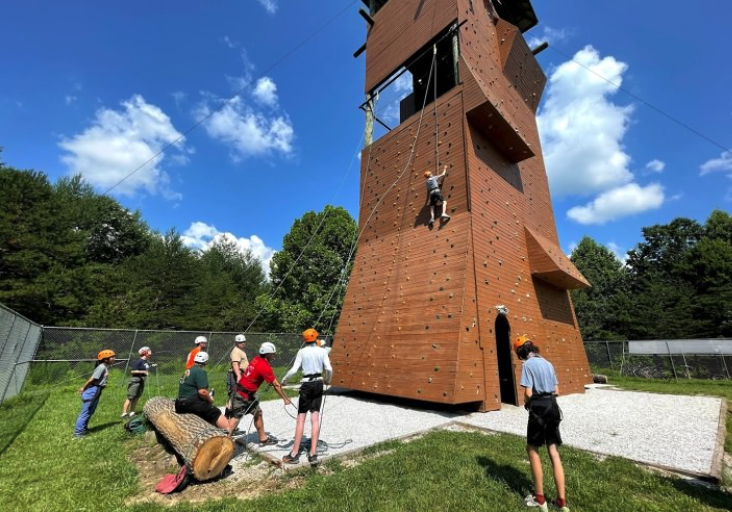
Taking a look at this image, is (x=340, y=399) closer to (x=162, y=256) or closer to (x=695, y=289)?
(x=162, y=256)

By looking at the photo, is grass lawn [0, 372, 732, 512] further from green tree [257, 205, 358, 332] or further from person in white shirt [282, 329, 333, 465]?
green tree [257, 205, 358, 332]

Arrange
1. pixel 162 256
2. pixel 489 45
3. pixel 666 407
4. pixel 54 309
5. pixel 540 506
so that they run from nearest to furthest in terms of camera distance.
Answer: pixel 540 506 → pixel 666 407 → pixel 489 45 → pixel 54 309 → pixel 162 256

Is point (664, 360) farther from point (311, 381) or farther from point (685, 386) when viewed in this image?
point (311, 381)

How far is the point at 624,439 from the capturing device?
595 centimetres

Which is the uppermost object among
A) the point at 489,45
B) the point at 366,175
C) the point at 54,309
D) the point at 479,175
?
the point at 489,45

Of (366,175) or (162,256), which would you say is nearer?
(366,175)

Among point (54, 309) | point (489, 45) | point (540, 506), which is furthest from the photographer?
point (54, 309)

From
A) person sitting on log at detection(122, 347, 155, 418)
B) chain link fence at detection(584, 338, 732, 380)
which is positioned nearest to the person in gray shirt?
person sitting on log at detection(122, 347, 155, 418)

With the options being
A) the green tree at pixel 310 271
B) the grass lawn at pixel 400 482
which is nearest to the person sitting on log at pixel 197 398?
the grass lawn at pixel 400 482

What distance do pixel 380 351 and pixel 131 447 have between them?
20.3 feet

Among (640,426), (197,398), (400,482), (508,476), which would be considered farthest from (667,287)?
(197,398)

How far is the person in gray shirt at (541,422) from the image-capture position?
132 inches

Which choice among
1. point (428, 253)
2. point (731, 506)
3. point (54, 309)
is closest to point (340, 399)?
point (428, 253)

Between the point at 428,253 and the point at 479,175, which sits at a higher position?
the point at 479,175
